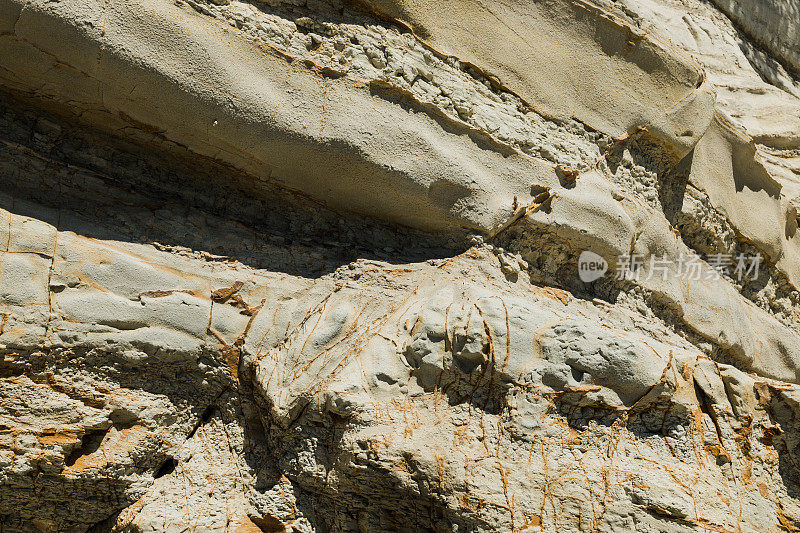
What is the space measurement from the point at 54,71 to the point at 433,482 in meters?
1.96

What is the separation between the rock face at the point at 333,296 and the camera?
2264 millimetres

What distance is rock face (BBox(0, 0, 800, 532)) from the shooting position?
2264 millimetres

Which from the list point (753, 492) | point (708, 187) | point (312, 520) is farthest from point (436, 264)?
point (708, 187)

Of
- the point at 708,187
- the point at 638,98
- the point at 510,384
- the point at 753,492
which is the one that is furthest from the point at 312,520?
the point at 708,187

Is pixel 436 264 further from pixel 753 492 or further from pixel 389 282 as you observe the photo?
pixel 753 492

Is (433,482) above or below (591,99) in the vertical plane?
below

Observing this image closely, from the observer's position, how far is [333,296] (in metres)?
2.72

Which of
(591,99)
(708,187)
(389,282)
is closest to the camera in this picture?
(389,282)

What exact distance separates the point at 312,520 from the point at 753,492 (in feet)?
5.19

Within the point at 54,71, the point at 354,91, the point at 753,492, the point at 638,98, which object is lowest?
the point at 753,492

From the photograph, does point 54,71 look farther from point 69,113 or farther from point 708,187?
point 708,187

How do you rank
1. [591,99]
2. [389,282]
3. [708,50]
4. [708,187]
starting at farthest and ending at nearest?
[708,50] < [708,187] < [591,99] < [389,282]

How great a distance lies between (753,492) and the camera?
245cm

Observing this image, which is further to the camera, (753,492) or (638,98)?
(638,98)
